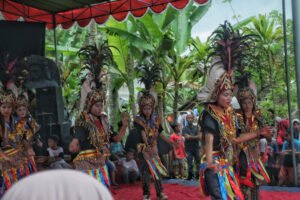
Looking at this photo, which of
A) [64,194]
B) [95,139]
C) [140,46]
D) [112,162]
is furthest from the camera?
[140,46]

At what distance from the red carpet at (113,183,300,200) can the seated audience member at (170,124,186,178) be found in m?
0.82

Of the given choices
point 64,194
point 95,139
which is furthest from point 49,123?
point 64,194

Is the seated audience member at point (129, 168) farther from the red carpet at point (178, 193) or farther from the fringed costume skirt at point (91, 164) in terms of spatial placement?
the fringed costume skirt at point (91, 164)

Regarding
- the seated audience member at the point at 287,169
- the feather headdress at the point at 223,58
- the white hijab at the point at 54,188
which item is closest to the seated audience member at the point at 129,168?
the seated audience member at the point at 287,169

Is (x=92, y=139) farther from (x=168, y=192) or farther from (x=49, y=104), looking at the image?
(x=49, y=104)

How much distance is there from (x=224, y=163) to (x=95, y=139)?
1616 millimetres

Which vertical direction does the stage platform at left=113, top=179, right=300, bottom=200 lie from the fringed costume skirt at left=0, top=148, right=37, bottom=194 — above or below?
below

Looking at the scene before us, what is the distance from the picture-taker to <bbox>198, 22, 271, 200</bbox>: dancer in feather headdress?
3.99m

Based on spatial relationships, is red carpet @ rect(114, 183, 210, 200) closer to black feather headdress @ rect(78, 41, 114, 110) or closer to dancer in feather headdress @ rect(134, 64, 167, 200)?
dancer in feather headdress @ rect(134, 64, 167, 200)

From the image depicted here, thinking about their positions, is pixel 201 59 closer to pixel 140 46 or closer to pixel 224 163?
pixel 140 46

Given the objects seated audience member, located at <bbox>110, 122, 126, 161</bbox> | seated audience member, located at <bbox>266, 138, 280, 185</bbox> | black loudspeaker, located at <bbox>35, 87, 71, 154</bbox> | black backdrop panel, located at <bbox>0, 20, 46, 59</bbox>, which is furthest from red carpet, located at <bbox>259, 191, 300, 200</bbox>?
black backdrop panel, located at <bbox>0, 20, 46, 59</bbox>

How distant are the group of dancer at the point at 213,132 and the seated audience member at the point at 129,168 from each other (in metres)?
2.54

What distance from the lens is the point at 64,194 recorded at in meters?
0.94

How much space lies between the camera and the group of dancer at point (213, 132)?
13.3 ft
